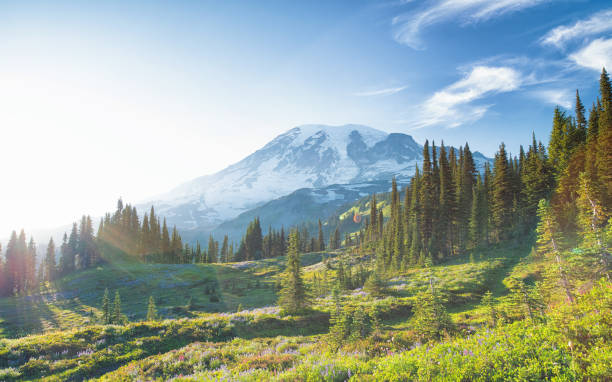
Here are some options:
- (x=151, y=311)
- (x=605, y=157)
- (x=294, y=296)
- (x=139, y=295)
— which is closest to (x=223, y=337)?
(x=294, y=296)

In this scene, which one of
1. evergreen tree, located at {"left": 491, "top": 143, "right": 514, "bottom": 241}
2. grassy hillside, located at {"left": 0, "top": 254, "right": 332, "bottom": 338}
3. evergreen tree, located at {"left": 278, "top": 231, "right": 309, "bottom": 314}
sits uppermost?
evergreen tree, located at {"left": 491, "top": 143, "right": 514, "bottom": 241}

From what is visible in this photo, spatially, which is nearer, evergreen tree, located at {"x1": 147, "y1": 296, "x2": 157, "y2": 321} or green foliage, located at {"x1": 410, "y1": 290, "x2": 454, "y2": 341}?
green foliage, located at {"x1": 410, "y1": 290, "x2": 454, "y2": 341}

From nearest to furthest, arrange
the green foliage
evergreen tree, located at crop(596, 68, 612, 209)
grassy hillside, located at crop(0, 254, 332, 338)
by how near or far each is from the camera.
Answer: the green foliage → evergreen tree, located at crop(596, 68, 612, 209) → grassy hillside, located at crop(0, 254, 332, 338)

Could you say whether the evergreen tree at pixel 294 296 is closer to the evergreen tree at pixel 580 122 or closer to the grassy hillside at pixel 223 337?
the grassy hillside at pixel 223 337

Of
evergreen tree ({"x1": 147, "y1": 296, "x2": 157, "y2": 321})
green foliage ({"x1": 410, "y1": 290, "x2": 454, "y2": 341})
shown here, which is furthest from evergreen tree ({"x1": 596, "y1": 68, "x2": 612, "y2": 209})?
evergreen tree ({"x1": 147, "y1": 296, "x2": 157, "y2": 321})

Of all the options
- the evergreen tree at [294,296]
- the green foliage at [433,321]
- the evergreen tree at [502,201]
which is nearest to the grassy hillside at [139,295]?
the evergreen tree at [294,296]

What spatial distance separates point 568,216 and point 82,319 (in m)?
72.7

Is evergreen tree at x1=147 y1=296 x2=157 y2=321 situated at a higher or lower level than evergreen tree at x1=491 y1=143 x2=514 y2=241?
lower

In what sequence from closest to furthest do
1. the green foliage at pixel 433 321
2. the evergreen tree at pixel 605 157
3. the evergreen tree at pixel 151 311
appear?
the green foliage at pixel 433 321 < the evergreen tree at pixel 151 311 < the evergreen tree at pixel 605 157

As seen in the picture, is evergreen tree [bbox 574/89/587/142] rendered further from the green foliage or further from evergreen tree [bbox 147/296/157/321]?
evergreen tree [bbox 147/296/157/321]

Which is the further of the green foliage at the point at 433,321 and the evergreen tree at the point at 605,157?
the evergreen tree at the point at 605,157

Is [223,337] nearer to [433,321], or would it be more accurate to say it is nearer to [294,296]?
[294,296]

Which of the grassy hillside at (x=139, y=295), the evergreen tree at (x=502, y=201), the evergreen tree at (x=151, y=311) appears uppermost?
the evergreen tree at (x=502, y=201)

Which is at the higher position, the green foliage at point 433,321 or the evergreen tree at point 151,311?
the green foliage at point 433,321
